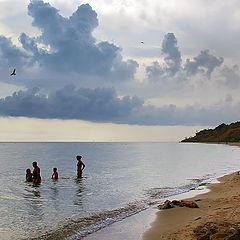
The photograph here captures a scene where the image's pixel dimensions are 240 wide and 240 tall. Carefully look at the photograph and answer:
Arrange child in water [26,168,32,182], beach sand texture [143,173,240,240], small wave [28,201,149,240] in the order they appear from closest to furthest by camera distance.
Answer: beach sand texture [143,173,240,240] < small wave [28,201,149,240] < child in water [26,168,32,182]

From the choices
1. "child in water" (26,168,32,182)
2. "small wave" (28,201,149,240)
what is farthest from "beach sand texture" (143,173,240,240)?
"child in water" (26,168,32,182)

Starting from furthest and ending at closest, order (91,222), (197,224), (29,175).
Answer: (29,175) → (91,222) → (197,224)

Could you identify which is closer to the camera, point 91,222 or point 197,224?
point 197,224

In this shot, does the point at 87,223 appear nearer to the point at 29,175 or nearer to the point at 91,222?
the point at 91,222

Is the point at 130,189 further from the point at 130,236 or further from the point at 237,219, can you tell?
the point at 237,219

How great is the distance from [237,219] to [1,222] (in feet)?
33.5

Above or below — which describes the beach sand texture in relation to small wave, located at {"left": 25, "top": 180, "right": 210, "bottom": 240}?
above

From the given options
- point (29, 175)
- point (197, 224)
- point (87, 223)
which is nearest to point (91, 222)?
point (87, 223)

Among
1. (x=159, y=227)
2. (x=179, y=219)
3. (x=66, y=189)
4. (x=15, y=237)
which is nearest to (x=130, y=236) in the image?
(x=159, y=227)

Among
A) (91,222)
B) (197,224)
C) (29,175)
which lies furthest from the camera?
(29,175)

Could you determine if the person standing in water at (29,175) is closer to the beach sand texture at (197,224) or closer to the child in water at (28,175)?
the child in water at (28,175)

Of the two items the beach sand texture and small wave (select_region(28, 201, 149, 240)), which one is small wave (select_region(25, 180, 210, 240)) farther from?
the beach sand texture

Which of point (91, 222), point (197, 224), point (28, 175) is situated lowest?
point (91, 222)

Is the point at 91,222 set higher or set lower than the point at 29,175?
lower
